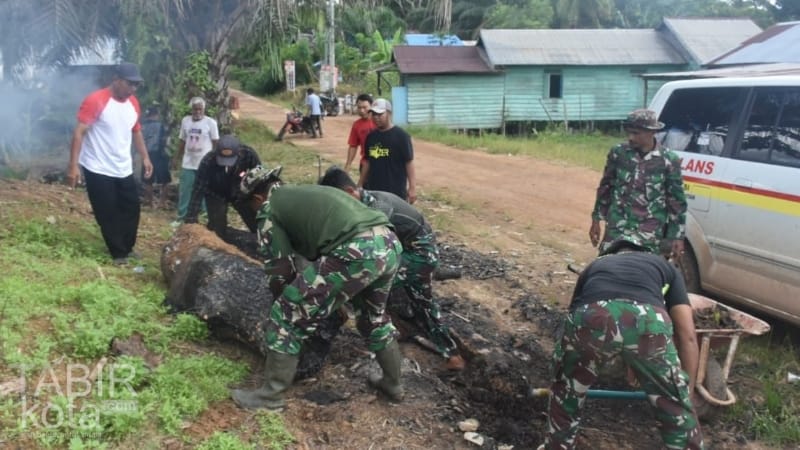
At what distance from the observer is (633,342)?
115 inches

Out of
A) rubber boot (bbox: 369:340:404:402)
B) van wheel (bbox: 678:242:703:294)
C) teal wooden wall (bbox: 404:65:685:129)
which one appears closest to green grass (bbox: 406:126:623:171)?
teal wooden wall (bbox: 404:65:685:129)

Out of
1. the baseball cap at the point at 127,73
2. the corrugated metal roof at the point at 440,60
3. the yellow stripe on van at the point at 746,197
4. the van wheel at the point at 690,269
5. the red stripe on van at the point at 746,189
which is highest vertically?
the corrugated metal roof at the point at 440,60

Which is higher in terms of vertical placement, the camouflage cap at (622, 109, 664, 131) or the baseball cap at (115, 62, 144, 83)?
the baseball cap at (115, 62, 144, 83)

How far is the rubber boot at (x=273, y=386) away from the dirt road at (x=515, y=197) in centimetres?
386

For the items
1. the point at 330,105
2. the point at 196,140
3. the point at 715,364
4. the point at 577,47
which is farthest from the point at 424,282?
the point at 330,105

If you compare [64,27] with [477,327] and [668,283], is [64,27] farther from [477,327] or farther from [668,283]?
[668,283]

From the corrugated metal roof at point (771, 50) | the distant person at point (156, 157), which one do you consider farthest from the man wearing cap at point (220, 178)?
the corrugated metal roof at point (771, 50)

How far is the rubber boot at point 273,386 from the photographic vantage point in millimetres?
3578

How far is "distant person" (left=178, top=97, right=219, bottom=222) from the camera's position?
761 cm

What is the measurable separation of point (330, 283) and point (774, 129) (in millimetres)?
3306

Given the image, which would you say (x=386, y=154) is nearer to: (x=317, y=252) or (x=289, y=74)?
(x=317, y=252)

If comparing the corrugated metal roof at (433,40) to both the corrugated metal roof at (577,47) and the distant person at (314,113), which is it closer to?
the corrugated metal roof at (577,47)

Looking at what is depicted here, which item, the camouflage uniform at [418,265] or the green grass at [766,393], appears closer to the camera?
the green grass at [766,393]

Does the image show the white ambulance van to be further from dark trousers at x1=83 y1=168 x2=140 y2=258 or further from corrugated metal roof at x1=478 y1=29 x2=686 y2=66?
corrugated metal roof at x1=478 y1=29 x2=686 y2=66
